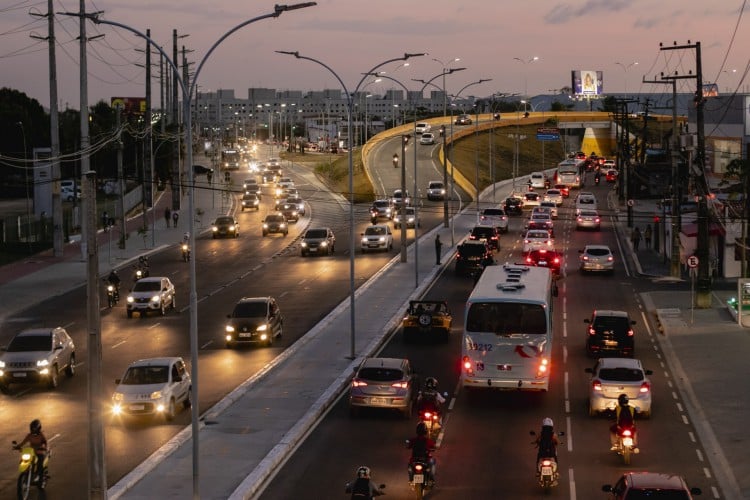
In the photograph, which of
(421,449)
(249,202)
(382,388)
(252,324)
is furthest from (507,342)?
(249,202)

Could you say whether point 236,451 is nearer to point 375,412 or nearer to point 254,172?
point 375,412

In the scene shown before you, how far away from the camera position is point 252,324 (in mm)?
40312

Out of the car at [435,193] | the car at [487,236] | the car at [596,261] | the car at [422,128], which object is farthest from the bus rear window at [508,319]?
the car at [422,128]

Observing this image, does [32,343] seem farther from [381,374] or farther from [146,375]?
[381,374]

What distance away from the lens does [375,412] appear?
2939 centimetres

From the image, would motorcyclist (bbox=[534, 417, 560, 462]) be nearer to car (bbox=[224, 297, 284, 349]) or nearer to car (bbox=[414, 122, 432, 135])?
car (bbox=[224, 297, 284, 349])

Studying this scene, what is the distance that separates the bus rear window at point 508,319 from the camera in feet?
99.9

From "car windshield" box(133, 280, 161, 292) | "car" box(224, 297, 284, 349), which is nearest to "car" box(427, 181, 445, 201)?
"car windshield" box(133, 280, 161, 292)

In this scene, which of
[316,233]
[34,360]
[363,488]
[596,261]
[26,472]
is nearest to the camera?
[363,488]

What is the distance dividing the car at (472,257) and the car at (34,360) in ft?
90.0

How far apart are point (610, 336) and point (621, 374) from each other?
28.8 feet

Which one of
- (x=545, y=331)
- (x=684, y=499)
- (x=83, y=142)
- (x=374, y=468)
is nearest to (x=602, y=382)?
(x=545, y=331)

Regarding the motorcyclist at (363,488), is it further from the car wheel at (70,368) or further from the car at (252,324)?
the car at (252,324)

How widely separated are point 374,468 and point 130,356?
53.4ft
